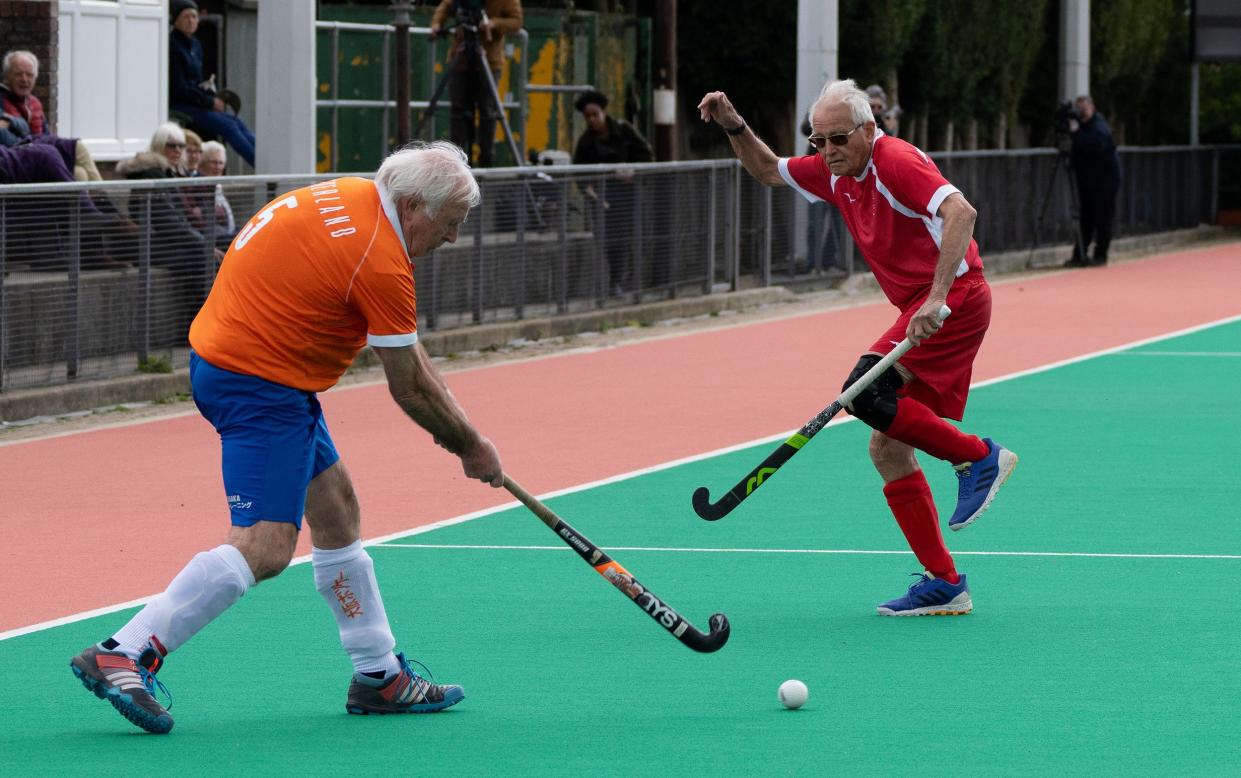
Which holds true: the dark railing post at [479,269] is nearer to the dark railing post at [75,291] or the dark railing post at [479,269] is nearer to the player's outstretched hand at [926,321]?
the dark railing post at [75,291]

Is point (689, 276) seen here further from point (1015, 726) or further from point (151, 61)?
point (1015, 726)

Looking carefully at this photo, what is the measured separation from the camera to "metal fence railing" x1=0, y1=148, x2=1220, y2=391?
1307cm

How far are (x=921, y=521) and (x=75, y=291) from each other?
6618 mm

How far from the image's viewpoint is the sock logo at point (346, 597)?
21.3 feet

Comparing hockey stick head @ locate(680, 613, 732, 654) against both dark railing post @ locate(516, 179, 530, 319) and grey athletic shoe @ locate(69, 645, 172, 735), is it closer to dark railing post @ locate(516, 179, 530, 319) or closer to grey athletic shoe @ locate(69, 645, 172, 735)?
grey athletic shoe @ locate(69, 645, 172, 735)

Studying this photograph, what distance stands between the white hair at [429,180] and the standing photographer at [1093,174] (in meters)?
21.4

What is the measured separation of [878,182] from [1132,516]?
112 inches

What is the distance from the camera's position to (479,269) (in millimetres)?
17188

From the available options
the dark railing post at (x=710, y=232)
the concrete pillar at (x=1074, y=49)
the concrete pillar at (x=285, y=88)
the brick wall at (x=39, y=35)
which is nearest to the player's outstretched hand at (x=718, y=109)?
the concrete pillar at (x=285, y=88)

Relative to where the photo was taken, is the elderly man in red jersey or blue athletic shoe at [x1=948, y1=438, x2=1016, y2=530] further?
blue athletic shoe at [x1=948, y1=438, x2=1016, y2=530]

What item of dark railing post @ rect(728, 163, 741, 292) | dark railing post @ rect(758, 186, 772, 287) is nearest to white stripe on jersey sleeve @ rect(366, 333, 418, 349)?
dark railing post @ rect(728, 163, 741, 292)

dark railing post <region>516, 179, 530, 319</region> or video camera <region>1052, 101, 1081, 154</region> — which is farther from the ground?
video camera <region>1052, 101, 1081, 154</region>

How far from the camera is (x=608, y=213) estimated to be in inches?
735

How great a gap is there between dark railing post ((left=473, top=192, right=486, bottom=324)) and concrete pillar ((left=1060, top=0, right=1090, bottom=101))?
1632 centimetres
